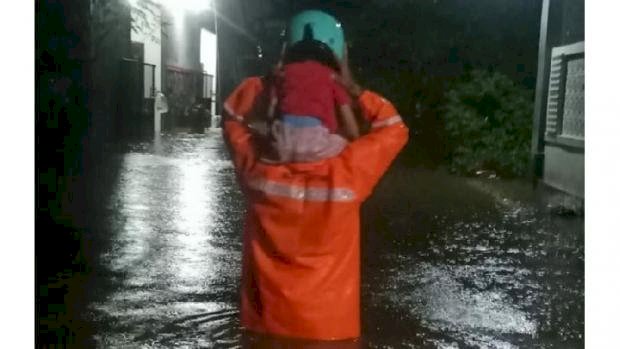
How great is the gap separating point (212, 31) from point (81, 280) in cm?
107

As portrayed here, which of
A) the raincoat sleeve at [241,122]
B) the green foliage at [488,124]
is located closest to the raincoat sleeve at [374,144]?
the raincoat sleeve at [241,122]

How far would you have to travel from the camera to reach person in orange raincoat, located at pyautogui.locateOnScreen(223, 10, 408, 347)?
299cm

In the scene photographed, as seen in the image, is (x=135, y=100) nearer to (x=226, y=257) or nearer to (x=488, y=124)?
(x=226, y=257)

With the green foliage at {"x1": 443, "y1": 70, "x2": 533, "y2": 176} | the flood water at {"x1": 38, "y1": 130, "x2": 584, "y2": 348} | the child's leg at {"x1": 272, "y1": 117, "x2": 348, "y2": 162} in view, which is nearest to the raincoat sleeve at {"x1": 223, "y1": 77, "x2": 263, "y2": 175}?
the child's leg at {"x1": 272, "y1": 117, "x2": 348, "y2": 162}

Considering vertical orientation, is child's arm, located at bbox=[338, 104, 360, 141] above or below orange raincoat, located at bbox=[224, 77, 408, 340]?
above

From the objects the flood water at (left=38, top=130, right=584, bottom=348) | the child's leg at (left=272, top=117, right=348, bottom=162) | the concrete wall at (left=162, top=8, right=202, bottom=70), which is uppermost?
the concrete wall at (left=162, top=8, right=202, bottom=70)

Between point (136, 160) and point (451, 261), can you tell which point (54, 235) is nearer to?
point (136, 160)

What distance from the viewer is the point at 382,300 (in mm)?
4090

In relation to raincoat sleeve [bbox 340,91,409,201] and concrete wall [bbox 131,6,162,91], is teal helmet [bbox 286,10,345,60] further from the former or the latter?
concrete wall [bbox 131,6,162,91]

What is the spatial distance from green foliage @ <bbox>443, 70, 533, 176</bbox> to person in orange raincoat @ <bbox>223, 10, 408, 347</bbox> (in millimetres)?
Answer: 423

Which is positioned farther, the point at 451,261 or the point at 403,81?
the point at 451,261

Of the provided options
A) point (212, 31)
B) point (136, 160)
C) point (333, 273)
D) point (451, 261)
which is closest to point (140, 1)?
point (212, 31)

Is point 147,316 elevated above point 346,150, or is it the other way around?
point 346,150

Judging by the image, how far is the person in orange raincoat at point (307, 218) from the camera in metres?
2.99
